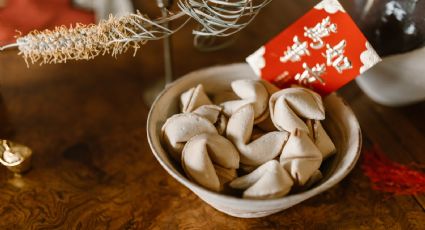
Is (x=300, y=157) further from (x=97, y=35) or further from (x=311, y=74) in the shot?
(x=97, y=35)

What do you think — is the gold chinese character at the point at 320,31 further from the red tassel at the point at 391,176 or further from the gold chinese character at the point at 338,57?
the red tassel at the point at 391,176

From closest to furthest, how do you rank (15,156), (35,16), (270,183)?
(270,183), (15,156), (35,16)

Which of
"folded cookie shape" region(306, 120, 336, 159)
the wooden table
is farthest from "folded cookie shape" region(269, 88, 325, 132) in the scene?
the wooden table

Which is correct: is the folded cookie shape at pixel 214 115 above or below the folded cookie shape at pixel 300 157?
above

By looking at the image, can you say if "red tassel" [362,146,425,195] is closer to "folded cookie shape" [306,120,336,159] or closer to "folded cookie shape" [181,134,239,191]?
"folded cookie shape" [306,120,336,159]

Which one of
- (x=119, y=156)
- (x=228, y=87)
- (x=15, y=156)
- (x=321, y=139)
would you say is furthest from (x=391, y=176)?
(x=15, y=156)

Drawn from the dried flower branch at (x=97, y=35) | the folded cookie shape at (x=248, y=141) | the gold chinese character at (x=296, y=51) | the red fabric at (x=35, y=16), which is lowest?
the folded cookie shape at (x=248, y=141)

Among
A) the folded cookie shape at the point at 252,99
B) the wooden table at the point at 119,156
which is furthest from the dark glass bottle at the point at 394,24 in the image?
the folded cookie shape at the point at 252,99

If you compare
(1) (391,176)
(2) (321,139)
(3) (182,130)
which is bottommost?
(1) (391,176)
